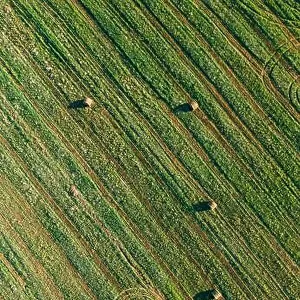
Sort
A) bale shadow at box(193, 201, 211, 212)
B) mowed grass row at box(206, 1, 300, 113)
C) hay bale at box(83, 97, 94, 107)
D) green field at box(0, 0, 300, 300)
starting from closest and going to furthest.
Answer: hay bale at box(83, 97, 94, 107), green field at box(0, 0, 300, 300), bale shadow at box(193, 201, 211, 212), mowed grass row at box(206, 1, 300, 113)

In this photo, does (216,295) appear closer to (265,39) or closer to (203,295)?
(203,295)

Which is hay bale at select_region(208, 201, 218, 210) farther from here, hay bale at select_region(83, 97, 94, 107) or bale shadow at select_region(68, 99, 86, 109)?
bale shadow at select_region(68, 99, 86, 109)

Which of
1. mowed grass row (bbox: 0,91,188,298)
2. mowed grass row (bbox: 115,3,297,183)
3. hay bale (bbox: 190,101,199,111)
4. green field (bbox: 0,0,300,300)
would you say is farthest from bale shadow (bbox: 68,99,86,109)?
hay bale (bbox: 190,101,199,111)

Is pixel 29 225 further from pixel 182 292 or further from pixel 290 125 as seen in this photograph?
pixel 290 125

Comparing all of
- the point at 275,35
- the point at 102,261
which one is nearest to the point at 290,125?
the point at 275,35

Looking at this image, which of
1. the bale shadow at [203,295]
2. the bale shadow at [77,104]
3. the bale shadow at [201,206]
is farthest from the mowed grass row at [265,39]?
the bale shadow at [203,295]

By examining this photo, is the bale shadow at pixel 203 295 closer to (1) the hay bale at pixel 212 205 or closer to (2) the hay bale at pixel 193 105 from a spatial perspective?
(1) the hay bale at pixel 212 205

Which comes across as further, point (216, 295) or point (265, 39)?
point (265, 39)

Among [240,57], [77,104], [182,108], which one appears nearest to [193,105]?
[182,108]

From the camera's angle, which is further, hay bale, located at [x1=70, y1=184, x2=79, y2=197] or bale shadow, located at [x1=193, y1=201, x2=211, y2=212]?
bale shadow, located at [x1=193, y1=201, x2=211, y2=212]
